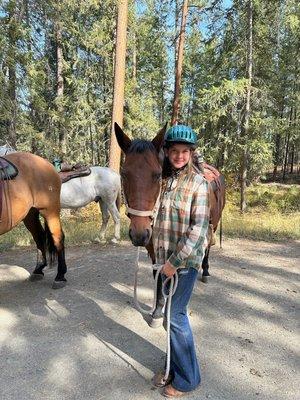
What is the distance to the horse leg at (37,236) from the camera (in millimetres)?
5402

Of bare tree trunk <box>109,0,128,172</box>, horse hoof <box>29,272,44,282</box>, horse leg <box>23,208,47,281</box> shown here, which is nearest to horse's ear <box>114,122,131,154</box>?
horse leg <box>23,208,47,281</box>

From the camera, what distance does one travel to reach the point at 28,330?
4.00 metres

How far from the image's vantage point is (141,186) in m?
2.57

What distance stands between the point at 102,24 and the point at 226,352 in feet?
50.4

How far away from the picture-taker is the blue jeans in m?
2.72

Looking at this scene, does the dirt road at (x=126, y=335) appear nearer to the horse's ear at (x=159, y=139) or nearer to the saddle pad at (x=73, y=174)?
the horse's ear at (x=159, y=139)

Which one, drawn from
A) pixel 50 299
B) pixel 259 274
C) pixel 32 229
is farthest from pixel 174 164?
pixel 259 274

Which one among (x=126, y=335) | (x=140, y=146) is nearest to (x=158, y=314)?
(x=126, y=335)

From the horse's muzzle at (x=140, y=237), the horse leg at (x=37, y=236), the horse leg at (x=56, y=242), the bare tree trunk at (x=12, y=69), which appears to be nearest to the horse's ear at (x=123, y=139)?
the horse's muzzle at (x=140, y=237)

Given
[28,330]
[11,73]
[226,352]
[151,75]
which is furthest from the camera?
[151,75]

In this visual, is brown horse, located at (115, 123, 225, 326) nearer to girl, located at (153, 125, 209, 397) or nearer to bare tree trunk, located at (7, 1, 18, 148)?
girl, located at (153, 125, 209, 397)

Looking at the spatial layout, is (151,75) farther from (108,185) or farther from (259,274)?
(259,274)

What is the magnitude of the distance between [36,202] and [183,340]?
2846mm

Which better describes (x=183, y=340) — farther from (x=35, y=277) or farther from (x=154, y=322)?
(x=35, y=277)
